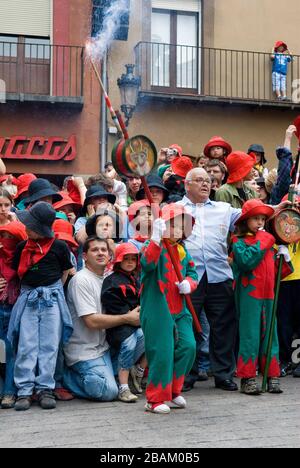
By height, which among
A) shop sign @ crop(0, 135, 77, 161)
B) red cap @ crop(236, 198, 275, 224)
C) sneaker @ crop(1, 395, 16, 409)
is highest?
shop sign @ crop(0, 135, 77, 161)

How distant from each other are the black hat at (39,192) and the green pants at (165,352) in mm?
1726

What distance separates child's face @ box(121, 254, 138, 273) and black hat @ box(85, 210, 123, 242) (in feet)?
1.16

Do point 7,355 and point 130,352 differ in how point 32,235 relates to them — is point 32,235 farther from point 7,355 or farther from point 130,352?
point 130,352

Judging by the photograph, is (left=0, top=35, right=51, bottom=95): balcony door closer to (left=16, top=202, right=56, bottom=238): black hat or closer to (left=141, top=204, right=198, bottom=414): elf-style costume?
(left=16, top=202, right=56, bottom=238): black hat

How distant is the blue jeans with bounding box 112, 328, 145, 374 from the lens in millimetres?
6344

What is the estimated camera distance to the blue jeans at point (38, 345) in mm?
6098

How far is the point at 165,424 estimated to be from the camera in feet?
17.5

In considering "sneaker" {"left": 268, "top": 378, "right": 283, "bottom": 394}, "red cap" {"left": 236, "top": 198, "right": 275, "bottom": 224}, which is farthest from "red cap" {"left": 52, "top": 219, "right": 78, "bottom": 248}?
"sneaker" {"left": 268, "top": 378, "right": 283, "bottom": 394}

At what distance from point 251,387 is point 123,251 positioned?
1416mm

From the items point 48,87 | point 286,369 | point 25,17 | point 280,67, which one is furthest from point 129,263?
point 280,67

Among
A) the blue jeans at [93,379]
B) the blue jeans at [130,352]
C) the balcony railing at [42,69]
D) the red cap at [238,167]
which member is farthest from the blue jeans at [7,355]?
the balcony railing at [42,69]

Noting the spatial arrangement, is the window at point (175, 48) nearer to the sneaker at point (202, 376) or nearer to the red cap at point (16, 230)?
the sneaker at point (202, 376)

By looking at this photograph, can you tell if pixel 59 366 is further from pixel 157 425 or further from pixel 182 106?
pixel 182 106

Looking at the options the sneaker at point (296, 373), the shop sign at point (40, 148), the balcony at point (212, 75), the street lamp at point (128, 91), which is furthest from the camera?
the balcony at point (212, 75)
